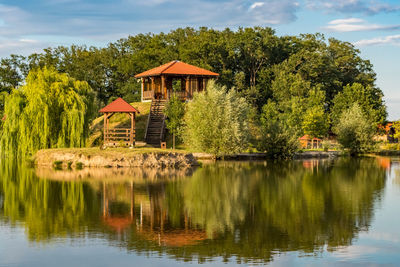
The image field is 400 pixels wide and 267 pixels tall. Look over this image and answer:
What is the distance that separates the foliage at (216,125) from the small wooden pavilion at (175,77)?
40.6 ft

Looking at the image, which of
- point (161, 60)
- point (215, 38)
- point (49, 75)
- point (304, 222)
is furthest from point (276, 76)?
point (304, 222)

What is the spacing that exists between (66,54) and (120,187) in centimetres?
6217

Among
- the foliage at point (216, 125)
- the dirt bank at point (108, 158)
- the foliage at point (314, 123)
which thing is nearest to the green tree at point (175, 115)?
the foliage at point (216, 125)

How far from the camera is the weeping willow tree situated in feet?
140

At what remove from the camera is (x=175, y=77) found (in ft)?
207

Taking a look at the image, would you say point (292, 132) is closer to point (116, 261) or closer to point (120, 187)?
point (120, 187)

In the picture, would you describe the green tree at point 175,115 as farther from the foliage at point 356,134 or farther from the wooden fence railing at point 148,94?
the foliage at point 356,134

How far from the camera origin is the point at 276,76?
3073 inches

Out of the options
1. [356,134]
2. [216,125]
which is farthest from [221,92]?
[356,134]

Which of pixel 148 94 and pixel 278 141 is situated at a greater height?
pixel 148 94

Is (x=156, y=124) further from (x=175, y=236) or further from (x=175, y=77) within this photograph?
(x=175, y=236)

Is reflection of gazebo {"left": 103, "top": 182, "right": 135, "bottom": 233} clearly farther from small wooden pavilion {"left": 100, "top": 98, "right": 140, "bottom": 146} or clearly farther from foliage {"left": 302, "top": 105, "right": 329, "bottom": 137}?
foliage {"left": 302, "top": 105, "right": 329, "bottom": 137}

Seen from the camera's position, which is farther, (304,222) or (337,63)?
(337,63)

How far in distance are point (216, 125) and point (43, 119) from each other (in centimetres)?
1477
